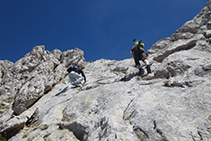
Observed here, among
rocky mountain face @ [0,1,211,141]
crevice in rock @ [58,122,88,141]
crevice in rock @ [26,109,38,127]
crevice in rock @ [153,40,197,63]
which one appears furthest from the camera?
crevice in rock @ [153,40,197,63]

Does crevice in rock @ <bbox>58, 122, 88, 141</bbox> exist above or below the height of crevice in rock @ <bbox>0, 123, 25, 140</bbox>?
below

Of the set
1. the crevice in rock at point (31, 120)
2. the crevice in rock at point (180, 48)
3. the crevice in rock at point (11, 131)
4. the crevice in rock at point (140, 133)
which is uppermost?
the crevice in rock at point (180, 48)

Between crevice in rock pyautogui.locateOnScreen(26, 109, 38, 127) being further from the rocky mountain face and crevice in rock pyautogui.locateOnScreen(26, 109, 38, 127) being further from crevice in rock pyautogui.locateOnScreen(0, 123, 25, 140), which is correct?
crevice in rock pyautogui.locateOnScreen(0, 123, 25, 140)

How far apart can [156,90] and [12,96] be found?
26.5m

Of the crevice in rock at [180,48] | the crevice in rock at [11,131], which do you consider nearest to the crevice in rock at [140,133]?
the crevice in rock at [11,131]

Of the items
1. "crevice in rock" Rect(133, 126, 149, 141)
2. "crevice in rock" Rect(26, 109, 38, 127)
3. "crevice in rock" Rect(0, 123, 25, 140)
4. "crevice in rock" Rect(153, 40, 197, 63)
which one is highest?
"crevice in rock" Rect(153, 40, 197, 63)

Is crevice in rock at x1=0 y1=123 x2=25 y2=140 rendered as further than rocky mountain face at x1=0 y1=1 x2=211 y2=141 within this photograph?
Yes

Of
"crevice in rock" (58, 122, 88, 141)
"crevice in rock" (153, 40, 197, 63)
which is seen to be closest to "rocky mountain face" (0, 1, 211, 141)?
"crevice in rock" (58, 122, 88, 141)

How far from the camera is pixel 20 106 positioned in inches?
733

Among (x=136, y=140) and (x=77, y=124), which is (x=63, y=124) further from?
(x=136, y=140)

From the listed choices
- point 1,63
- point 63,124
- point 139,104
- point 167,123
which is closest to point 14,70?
point 1,63

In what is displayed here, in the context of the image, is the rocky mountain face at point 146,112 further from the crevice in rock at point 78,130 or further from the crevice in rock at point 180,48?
the crevice in rock at point 180,48

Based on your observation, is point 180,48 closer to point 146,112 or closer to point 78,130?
point 146,112

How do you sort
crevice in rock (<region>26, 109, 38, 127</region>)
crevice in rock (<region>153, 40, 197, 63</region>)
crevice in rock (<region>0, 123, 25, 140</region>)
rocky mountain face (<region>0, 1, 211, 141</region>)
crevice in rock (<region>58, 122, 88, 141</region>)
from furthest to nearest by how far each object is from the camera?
crevice in rock (<region>153, 40, 197, 63</region>) → crevice in rock (<region>26, 109, 38, 127</region>) → crevice in rock (<region>0, 123, 25, 140</region>) → crevice in rock (<region>58, 122, 88, 141</region>) → rocky mountain face (<region>0, 1, 211, 141</region>)
